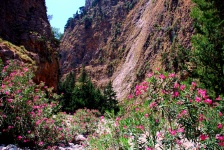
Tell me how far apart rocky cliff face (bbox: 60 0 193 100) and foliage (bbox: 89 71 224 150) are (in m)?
34.1

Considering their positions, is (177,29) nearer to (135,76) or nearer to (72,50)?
(135,76)

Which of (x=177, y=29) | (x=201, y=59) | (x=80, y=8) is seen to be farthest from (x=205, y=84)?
(x=80, y=8)

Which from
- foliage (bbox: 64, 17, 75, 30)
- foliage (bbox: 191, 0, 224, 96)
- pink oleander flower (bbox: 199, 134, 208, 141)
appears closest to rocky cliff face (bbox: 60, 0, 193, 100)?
foliage (bbox: 64, 17, 75, 30)

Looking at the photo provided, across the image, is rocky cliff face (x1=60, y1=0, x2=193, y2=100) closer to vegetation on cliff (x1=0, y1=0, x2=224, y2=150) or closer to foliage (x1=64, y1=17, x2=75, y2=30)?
foliage (x1=64, y1=17, x2=75, y2=30)

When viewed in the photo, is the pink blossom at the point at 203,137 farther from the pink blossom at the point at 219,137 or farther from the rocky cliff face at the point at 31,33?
the rocky cliff face at the point at 31,33

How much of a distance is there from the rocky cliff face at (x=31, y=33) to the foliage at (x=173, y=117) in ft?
55.5

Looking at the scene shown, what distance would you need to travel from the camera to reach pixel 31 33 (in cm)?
2431

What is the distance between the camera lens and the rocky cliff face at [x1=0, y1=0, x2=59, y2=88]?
22.8 m

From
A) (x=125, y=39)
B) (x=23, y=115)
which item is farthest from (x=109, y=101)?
(x=23, y=115)

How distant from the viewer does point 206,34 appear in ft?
35.4

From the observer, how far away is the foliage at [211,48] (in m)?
10.2

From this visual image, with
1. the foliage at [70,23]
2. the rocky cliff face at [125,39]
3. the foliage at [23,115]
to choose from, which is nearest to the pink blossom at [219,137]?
the foliage at [23,115]

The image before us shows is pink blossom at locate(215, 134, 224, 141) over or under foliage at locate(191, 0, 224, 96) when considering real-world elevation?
under

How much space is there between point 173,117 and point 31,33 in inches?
882
